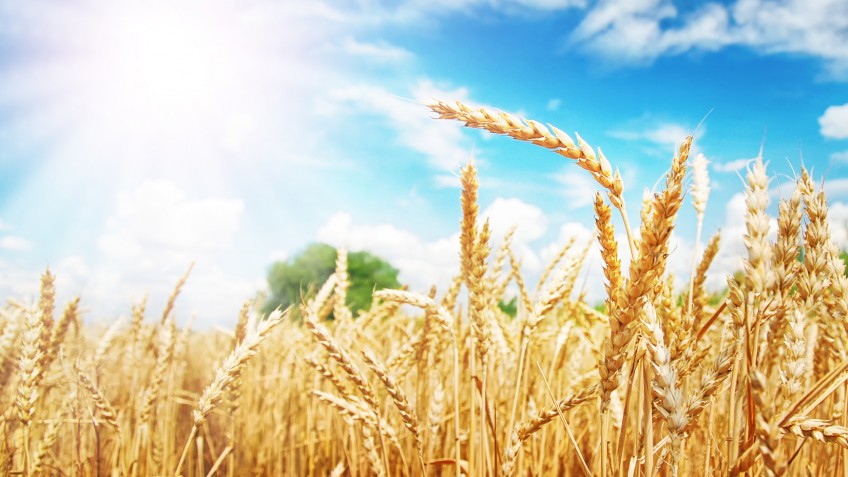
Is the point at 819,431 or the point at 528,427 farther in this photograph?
the point at 528,427

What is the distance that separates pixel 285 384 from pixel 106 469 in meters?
1.31

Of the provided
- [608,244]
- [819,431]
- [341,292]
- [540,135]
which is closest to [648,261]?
[608,244]

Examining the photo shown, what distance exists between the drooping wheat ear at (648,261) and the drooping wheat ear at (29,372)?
1.97 metres

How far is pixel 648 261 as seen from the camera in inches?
38.9

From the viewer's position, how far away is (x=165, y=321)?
10.8ft

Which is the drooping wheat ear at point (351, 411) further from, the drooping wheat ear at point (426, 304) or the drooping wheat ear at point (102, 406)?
the drooping wheat ear at point (102, 406)

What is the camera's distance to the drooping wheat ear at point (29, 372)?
197 centimetres

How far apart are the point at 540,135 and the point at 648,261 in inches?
13.6

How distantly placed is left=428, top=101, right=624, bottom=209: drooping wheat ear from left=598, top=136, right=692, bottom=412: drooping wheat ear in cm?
9

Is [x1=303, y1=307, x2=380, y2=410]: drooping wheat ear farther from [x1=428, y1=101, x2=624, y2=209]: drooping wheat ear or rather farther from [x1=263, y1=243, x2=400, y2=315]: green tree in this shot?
[x1=263, y1=243, x2=400, y2=315]: green tree

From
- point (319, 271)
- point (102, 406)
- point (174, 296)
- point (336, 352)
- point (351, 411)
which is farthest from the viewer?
point (319, 271)

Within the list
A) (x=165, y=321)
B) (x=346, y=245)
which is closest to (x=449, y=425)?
(x=346, y=245)

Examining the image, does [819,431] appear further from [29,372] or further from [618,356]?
[29,372]

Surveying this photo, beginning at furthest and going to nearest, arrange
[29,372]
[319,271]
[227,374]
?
[319,271] < [29,372] < [227,374]
